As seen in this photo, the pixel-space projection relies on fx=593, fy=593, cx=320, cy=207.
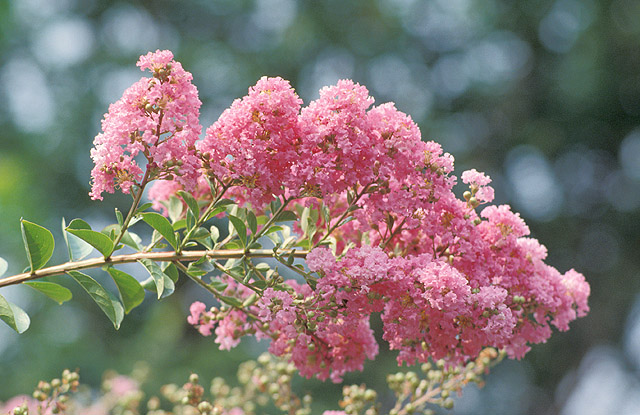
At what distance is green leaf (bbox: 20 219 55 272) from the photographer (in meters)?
1.08

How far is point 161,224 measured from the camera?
3.58ft

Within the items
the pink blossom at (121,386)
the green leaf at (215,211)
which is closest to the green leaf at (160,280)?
the green leaf at (215,211)

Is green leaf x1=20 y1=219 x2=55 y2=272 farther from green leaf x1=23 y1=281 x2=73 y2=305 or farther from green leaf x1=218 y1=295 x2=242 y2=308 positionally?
green leaf x1=218 y1=295 x2=242 y2=308

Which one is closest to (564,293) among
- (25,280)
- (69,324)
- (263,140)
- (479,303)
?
(479,303)

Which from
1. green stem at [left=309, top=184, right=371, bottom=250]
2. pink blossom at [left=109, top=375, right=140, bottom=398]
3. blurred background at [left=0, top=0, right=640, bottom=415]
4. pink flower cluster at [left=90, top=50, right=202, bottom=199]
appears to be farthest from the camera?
blurred background at [left=0, top=0, right=640, bottom=415]

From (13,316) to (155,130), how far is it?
415 millimetres

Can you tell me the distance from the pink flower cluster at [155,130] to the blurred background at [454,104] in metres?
6.04

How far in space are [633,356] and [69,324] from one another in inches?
276

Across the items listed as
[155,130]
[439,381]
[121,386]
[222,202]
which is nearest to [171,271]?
[222,202]

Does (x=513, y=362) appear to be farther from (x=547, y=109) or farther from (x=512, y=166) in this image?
(x=547, y=109)

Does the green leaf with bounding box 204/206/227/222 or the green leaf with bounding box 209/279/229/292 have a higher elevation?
the green leaf with bounding box 204/206/227/222

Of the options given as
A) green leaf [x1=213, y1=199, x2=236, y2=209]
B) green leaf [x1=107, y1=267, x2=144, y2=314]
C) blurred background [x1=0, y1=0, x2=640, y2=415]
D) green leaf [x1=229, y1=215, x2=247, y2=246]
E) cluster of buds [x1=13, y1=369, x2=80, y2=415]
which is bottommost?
cluster of buds [x1=13, y1=369, x2=80, y2=415]

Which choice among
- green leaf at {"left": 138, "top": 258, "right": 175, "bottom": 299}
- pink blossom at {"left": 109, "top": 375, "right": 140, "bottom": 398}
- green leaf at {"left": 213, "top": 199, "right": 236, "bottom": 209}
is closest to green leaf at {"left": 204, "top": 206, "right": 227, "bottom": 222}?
green leaf at {"left": 213, "top": 199, "right": 236, "bottom": 209}

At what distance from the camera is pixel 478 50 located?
8305 mm
